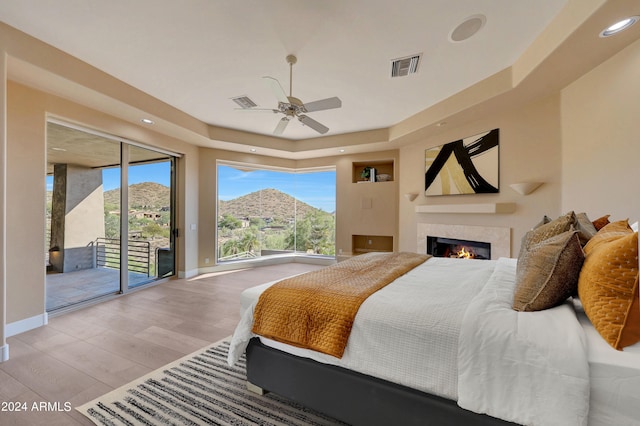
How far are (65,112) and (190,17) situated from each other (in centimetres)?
225

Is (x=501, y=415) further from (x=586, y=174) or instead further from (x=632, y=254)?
(x=586, y=174)

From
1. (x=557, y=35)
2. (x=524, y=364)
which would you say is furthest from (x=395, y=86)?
(x=524, y=364)

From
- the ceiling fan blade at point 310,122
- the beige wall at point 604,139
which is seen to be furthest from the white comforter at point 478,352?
the ceiling fan blade at point 310,122

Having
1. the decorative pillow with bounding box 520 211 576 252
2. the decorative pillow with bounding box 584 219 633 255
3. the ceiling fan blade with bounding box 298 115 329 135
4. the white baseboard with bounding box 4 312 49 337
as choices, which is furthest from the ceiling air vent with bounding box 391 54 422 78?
the white baseboard with bounding box 4 312 49 337

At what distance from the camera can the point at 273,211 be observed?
6566mm

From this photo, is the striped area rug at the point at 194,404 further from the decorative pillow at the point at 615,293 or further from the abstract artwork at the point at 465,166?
the abstract artwork at the point at 465,166

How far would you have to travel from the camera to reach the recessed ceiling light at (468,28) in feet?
7.18

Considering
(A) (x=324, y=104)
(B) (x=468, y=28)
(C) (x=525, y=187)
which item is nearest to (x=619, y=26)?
(B) (x=468, y=28)

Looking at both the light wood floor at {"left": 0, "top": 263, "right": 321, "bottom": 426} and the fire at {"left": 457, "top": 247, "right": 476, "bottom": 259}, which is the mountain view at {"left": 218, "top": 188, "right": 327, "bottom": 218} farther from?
the fire at {"left": 457, "top": 247, "right": 476, "bottom": 259}

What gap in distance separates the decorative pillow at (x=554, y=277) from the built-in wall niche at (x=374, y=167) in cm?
470

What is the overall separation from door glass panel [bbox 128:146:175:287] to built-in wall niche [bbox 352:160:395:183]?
390cm

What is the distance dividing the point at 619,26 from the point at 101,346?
5.01 m

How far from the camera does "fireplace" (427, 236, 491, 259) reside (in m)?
4.01

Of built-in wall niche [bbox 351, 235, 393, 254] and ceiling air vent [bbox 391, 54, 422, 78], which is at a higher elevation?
ceiling air vent [bbox 391, 54, 422, 78]
